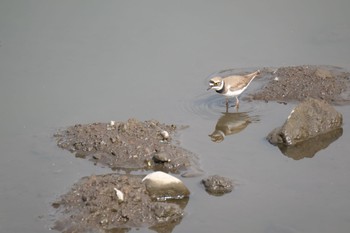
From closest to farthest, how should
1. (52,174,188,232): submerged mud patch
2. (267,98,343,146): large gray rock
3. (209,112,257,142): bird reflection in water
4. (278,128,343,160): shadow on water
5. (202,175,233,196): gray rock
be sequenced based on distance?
(52,174,188,232): submerged mud patch, (202,175,233,196): gray rock, (278,128,343,160): shadow on water, (267,98,343,146): large gray rock, (209,112,257,142): bird reflection in water

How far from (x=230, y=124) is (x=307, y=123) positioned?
1473 millimetres

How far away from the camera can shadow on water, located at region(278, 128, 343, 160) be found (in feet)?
→ 33.2

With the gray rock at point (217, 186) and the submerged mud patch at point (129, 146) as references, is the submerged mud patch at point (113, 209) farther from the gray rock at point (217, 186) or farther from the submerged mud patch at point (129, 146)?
the submerged mud patch at point (129, 146)

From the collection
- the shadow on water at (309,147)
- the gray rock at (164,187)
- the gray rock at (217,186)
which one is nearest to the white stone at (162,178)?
the gray rock at (164,187)

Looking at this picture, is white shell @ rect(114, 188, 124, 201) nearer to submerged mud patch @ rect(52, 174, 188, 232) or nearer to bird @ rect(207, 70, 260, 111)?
submerged mud patch @ rect(52, 174, 188, 232)

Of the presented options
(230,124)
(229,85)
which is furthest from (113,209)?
(229,85)

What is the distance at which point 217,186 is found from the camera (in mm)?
9016

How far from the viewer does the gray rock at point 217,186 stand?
9008 mm

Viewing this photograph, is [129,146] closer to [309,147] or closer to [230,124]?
[230,124]

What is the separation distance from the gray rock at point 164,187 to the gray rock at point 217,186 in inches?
13.7

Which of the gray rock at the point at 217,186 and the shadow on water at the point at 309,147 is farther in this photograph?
the shadow on water at the point at 309,147

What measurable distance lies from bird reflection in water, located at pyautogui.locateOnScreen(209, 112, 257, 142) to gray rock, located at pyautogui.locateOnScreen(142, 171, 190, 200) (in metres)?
2.01

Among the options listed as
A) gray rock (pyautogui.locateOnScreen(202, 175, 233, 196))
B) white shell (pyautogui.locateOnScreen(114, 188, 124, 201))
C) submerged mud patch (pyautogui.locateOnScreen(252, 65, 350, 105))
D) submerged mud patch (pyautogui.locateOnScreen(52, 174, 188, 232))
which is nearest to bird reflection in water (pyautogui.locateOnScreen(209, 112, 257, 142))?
submerged mud patch (pyautogui.locateOnScreen(252, 65, 350, 105))

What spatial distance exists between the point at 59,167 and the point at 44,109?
7.12ft
